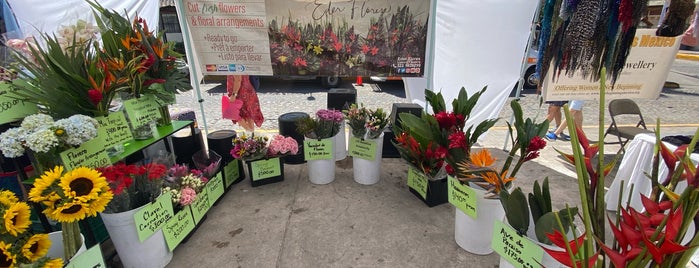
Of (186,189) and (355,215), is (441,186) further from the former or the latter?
(186,189)

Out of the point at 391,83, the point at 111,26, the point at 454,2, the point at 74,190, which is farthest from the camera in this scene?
the point at 391,83

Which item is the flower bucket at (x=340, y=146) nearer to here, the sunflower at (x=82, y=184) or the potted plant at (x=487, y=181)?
the potted plant at (x=487, y=181)

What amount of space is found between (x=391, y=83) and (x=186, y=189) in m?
6.70

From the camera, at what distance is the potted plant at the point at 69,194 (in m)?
1.06

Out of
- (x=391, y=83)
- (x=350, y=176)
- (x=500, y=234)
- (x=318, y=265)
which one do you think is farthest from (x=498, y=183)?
(x=391, y=83)

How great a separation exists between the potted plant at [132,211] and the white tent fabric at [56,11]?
199 cm

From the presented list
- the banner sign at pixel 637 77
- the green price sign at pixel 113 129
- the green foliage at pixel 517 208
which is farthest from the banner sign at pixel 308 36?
the green foliage at pixel 517 208

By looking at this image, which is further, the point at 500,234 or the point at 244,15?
the point at 244,15

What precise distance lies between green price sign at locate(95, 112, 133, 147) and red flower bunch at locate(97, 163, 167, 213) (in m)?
0.20

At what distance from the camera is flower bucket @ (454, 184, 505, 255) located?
161 centimetres

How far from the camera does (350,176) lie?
274 cm

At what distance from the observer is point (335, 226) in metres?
→ 2.05

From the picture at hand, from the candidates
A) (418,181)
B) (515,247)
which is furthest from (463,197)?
(418,181)

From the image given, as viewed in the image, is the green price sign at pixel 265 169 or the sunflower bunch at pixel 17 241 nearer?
the sunflower bunch at pixel 17 241
